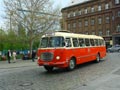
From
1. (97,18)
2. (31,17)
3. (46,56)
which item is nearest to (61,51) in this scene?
(46,56)

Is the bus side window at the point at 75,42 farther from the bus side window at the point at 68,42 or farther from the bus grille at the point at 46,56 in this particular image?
the bus grille at the point at 46,56

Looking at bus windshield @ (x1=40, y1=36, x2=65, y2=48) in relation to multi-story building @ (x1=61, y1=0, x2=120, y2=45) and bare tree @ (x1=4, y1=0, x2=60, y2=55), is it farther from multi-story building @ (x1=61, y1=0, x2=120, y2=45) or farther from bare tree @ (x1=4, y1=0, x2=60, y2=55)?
multi-story building @ (x1=61, y1=0, x2=120, y2=45)

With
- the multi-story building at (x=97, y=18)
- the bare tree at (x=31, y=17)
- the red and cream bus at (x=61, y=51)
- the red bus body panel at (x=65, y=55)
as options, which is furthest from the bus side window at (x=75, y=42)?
the multi-story building at (x=97, y=18)

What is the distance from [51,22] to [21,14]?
4821 millimetres

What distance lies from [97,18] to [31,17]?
39.1 m

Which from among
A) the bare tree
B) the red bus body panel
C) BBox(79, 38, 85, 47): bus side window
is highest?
the bare tree

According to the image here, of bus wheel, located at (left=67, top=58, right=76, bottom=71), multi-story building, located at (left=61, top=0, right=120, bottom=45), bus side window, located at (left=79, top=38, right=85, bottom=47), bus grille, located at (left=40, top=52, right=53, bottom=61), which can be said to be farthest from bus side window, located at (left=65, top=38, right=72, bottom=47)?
multi-story building, located at (left=61, top=0, right=120, bottom=45)

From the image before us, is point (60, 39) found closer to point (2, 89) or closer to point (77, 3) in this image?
point (2, 89)

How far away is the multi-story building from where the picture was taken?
68.9m

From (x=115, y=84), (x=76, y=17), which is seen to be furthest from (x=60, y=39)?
(x=76, y=17)

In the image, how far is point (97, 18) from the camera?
7525cm

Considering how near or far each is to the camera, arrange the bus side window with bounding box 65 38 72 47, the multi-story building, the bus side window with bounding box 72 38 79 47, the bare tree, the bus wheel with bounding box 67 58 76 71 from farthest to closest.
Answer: the multi-story building → the bare tree → the bus side window with bounding box 72 38 79 47 → the bus wheel with bounding box 67 58 76 71 → the bus side window with bounding box 65 38 72 47

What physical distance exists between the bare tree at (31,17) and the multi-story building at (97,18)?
22.9 metres

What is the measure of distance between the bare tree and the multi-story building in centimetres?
2294
